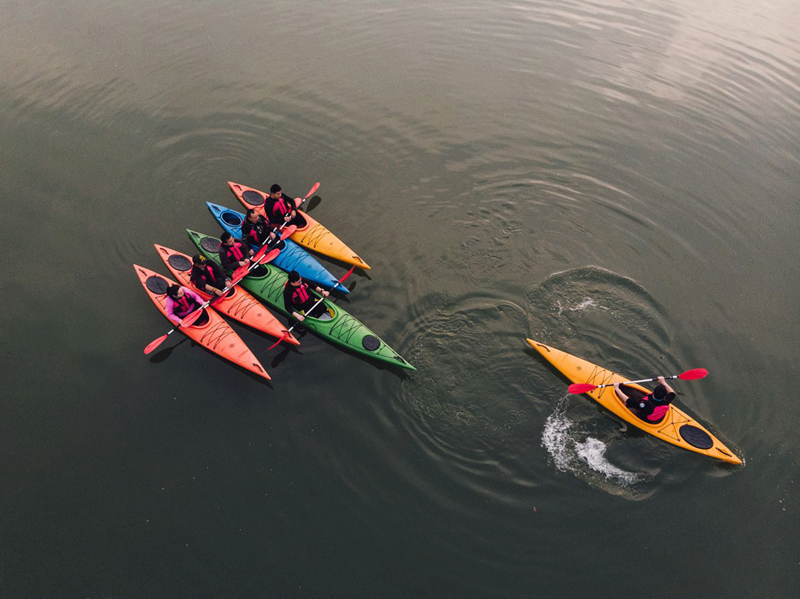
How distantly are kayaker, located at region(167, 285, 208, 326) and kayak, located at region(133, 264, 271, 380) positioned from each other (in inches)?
5.8

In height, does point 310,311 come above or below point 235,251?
below

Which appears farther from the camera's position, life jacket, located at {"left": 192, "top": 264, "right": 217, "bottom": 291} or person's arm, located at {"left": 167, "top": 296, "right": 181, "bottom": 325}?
life jacket, located at {"left": 192, "top": 264, "right": 217, "bottom": 291}

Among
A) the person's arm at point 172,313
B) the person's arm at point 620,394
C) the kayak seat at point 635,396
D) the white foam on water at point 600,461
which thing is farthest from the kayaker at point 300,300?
the kayak seat at point 635,396

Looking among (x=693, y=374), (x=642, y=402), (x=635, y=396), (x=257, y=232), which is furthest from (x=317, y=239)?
(x=693, y=374)

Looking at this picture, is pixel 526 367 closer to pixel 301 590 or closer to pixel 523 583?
pixel 523 583

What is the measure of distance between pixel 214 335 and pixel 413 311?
163 inches

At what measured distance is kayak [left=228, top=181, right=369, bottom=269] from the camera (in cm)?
1260

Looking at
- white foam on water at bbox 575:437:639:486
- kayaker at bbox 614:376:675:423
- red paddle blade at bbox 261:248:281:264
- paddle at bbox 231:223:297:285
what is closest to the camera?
white foam on water at bbox 575:437:639:486

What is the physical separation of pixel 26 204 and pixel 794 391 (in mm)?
18170

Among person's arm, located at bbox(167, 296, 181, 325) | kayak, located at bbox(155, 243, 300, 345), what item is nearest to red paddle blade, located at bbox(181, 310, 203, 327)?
person's arm, located at bbox(167, 296, 181, 325)

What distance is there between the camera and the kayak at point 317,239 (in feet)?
41.3

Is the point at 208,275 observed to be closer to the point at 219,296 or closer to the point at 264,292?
the point at 219,296

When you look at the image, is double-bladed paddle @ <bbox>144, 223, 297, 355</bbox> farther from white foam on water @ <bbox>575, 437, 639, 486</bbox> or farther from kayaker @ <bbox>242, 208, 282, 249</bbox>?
white foam on water @ <bbox>575, 437, 639, 486</bbox>

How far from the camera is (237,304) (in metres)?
11.8
